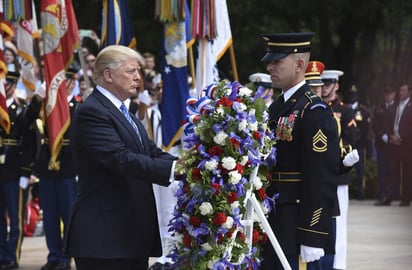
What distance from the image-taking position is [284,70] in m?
5.45

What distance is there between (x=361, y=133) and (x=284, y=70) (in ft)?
52.9

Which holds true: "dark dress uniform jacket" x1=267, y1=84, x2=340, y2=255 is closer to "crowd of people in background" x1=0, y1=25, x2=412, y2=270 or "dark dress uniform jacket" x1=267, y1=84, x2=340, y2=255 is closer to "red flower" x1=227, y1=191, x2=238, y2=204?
"red flower" x1=227, y1=191, x2=238, y2=204

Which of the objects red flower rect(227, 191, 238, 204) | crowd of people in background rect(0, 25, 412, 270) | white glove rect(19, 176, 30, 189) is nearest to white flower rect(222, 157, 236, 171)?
red flower rect(227, 191, 238, 204)

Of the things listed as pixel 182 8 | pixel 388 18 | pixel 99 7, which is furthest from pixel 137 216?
pixel 388 18

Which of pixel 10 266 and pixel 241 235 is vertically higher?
pixel 241 235

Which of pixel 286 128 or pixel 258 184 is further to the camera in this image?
pixel 286 128

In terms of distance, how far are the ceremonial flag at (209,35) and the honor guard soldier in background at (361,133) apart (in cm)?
1050

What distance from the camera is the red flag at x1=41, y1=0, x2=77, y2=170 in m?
9.91

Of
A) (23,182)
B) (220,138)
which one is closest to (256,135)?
(220,138)

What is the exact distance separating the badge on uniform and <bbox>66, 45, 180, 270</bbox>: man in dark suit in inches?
26.2

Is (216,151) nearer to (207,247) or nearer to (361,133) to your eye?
(207,247)

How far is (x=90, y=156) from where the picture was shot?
5160mm

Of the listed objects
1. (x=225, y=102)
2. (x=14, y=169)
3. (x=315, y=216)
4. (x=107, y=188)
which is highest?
(x=225, y=102)

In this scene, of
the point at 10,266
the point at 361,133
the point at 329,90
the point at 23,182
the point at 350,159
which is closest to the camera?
the point at 350,159
